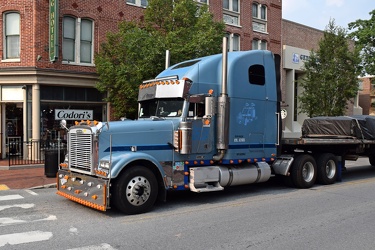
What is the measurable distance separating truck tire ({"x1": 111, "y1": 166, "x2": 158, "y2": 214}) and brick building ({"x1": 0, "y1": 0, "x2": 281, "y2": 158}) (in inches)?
385

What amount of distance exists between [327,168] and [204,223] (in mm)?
6113

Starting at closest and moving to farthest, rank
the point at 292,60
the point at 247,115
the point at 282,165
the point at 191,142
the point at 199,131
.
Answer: the point at 191,142 < the point at 199,131 < the point at 247,115 < the point at 282,165 < the point at 292,60

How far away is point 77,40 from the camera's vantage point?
17094 millimetres

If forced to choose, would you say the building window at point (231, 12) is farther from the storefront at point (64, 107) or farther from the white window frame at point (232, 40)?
the storefront at point (64, 107)

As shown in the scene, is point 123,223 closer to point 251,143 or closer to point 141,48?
point 251,143

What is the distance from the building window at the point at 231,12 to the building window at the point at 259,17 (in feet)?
5.58

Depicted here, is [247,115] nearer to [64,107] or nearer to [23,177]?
[23,177]

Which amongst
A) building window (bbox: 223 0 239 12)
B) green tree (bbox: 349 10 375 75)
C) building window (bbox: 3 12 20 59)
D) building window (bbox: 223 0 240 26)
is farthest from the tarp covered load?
green tree (bbox: 349 10 375 75)

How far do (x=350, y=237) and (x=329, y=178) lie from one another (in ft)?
18.3

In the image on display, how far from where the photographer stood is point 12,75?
15.8 metres

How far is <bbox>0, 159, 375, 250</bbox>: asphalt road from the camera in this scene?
225 inches

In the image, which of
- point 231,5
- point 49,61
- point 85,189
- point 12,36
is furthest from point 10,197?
point 231,5

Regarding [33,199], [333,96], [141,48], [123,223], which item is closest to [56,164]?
[33,199]

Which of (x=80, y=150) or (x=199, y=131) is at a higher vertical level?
(x=199, y=131)
